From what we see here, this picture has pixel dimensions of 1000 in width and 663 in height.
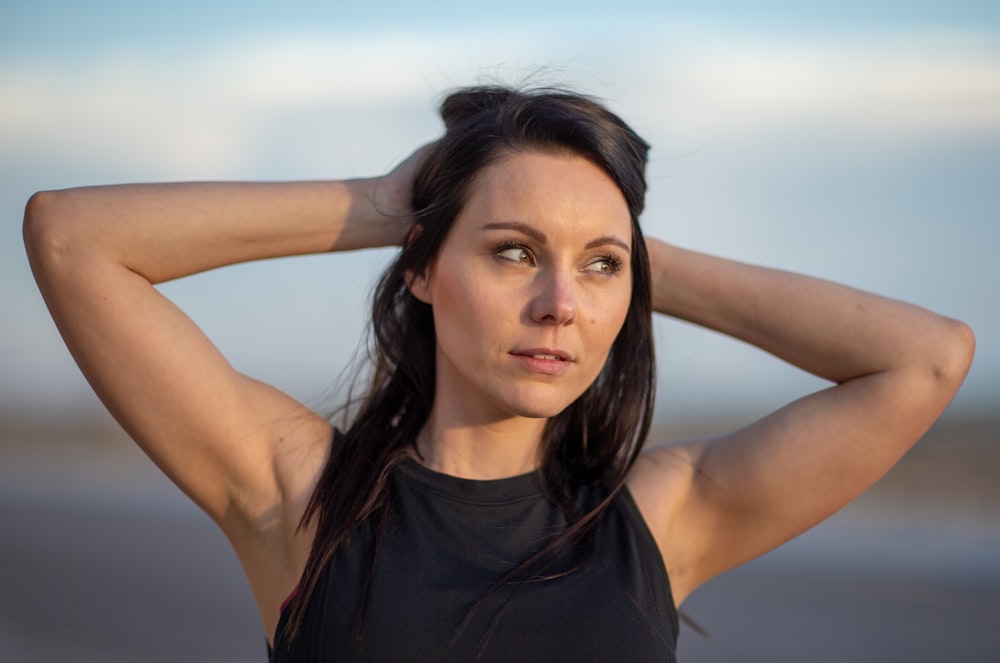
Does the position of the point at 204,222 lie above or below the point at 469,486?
above

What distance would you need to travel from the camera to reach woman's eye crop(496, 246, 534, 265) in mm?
2579

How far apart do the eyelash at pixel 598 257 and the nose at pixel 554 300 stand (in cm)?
8

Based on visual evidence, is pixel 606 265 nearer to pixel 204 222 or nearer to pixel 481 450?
pixel 481 450

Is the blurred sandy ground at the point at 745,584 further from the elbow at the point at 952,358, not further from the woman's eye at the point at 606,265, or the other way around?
the woman's eye at the point at 606,265

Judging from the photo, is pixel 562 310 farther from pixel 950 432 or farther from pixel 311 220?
pixel 950 432

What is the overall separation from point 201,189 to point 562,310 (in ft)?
2.98

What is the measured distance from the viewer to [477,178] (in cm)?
267

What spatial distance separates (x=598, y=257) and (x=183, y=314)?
3.12ft

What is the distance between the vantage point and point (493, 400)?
265 centimetres

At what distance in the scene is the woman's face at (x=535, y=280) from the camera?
253 centimetres

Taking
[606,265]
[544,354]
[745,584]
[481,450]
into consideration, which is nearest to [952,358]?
[606,265]

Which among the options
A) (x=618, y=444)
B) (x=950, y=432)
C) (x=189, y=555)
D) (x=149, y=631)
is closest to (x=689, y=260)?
(x=618, y=444)

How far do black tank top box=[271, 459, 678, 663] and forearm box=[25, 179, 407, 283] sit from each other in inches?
23.9

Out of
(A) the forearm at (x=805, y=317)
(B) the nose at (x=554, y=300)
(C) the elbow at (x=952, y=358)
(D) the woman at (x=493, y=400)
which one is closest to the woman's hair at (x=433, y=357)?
(D) the woman at (x=493, y=400)
